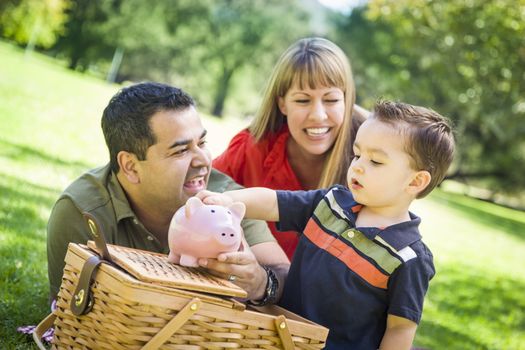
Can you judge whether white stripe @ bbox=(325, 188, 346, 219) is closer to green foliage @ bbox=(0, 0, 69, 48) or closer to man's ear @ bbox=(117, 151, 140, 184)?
man's ear @ bbox=(117, 151, 140, 184)

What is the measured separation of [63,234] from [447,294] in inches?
188

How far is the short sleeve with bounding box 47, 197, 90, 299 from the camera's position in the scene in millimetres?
2949

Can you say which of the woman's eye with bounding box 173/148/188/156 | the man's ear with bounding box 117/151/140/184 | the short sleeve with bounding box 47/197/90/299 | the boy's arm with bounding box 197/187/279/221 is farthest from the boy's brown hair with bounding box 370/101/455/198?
the short sleeve with bounding box 47/197/90/299

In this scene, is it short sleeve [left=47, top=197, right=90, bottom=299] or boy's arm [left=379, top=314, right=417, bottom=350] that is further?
short sleeve [left=47, top=197, right=90, bottom=299]

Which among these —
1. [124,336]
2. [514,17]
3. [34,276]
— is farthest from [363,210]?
[514,17]

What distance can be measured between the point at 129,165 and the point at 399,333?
5.01ft

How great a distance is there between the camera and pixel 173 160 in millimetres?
3027

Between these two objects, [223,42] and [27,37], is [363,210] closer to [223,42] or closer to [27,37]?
[27,37]

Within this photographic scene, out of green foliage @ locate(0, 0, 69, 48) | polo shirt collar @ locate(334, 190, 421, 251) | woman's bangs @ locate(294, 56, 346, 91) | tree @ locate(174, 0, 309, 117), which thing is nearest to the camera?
polo shirt collar @ locate(334, 190, 421, 251)

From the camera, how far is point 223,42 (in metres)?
39.9

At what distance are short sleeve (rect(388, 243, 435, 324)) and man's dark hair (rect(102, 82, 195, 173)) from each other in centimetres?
134

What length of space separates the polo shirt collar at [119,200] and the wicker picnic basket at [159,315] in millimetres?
689

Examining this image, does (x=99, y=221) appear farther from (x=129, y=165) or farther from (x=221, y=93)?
(x=221, y=93)

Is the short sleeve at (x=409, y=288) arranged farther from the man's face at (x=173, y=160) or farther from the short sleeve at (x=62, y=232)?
the short sleeve at (x=62, y=232)
